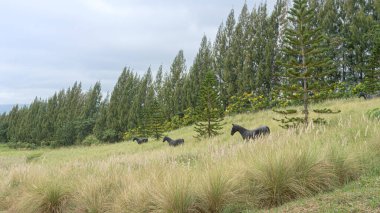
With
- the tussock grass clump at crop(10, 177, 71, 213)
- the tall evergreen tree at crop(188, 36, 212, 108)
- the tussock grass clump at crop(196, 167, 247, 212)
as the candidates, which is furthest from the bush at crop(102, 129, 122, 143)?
Answer: the tussock grass clump at crop(196, 167, 247, 212)

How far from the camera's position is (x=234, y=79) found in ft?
121

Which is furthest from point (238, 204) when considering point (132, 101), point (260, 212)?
point (132, 101)

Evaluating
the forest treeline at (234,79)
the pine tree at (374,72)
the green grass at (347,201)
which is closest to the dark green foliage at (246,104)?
the forest treeline at (234,79)

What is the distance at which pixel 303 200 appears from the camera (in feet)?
13.7

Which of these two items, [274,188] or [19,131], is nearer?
[274,188]

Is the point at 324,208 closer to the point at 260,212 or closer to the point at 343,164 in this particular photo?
the point at 260,212

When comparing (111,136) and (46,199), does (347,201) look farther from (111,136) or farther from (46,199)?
(111,136)

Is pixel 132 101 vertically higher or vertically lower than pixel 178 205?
higher

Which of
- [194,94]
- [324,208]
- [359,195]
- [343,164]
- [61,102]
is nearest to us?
[324,208]

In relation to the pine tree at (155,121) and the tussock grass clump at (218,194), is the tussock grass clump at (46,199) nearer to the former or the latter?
the tussock grass clump at (218,194)

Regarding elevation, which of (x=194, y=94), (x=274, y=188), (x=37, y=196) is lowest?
(x=37, y=196)

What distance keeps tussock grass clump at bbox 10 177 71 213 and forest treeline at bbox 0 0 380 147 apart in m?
9.30

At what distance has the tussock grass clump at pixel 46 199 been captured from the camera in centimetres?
614

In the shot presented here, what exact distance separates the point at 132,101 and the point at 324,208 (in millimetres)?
49281
